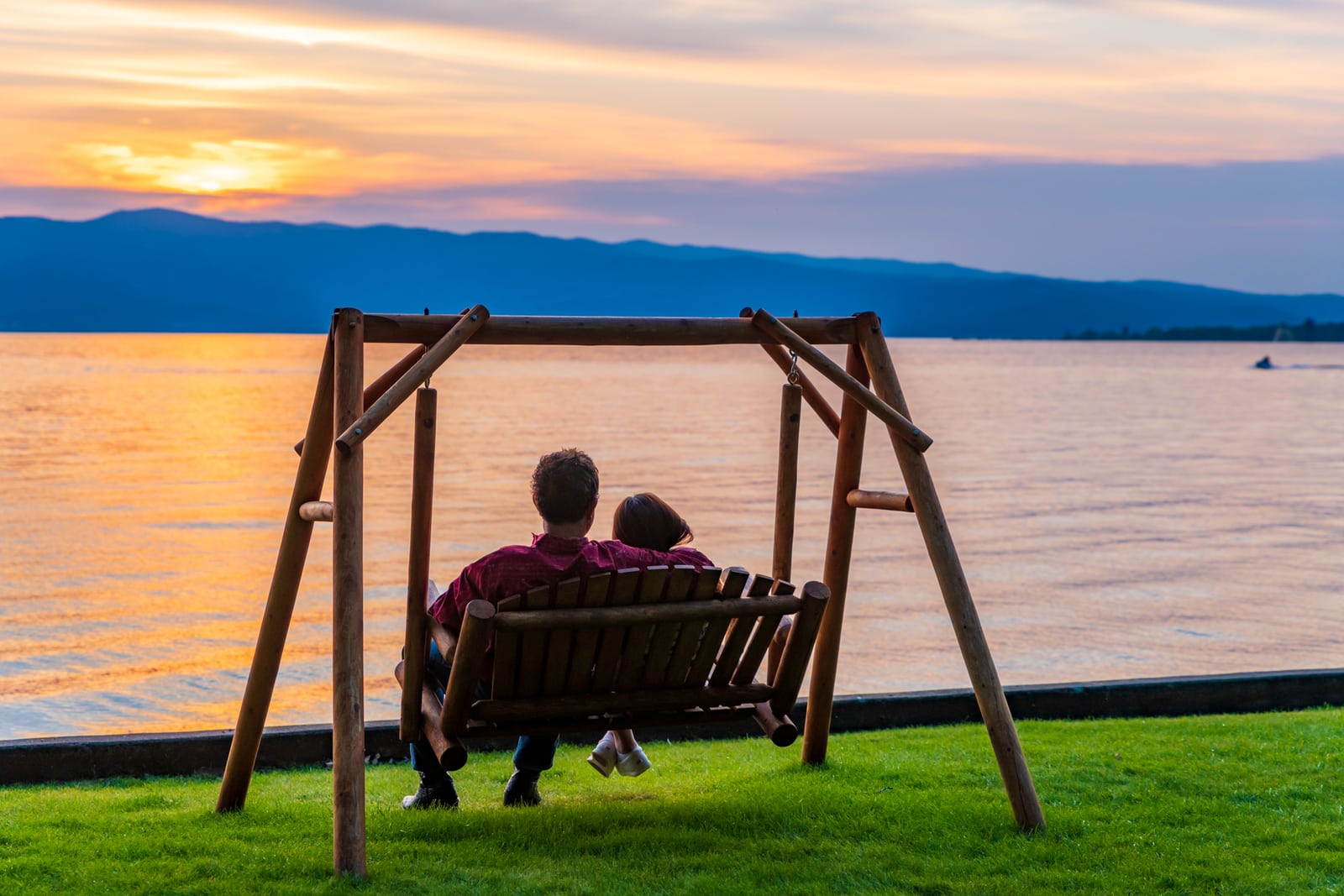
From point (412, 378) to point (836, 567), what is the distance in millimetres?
2277

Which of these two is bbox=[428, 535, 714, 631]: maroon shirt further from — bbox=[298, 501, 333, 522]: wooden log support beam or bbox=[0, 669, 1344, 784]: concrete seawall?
bbox=[0, 669, 1344, 784]: concrete seawall

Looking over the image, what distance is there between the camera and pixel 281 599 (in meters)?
5.85

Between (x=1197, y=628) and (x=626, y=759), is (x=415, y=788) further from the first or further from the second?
(x=1197, y=628)

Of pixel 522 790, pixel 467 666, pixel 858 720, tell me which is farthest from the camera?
pixel 858 720

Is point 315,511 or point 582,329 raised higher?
point 582,329

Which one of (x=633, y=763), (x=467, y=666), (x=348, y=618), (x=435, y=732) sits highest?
(x=348, y=618)

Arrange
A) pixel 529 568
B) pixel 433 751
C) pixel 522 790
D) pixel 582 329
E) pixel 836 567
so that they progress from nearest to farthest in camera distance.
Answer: pixel 529 568 < pixel 582 329 < pixel 433 751 < pixel 522 790 < pixel 836 567

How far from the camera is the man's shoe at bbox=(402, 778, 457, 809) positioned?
602 centimetres

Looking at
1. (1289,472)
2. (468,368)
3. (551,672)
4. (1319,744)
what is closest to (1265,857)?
(1319,744)

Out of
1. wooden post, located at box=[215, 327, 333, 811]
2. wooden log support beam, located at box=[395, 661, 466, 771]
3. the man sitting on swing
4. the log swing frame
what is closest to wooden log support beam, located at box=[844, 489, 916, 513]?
the log swing frame

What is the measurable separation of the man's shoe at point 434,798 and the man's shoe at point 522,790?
26 cm

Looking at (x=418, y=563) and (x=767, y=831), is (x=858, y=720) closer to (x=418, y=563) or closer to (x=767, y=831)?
(x=767, y=831)

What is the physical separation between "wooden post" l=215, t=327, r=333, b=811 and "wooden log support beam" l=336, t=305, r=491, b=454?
0.34 metres

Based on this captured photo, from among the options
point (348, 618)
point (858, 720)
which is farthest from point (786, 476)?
point (858, 720)
